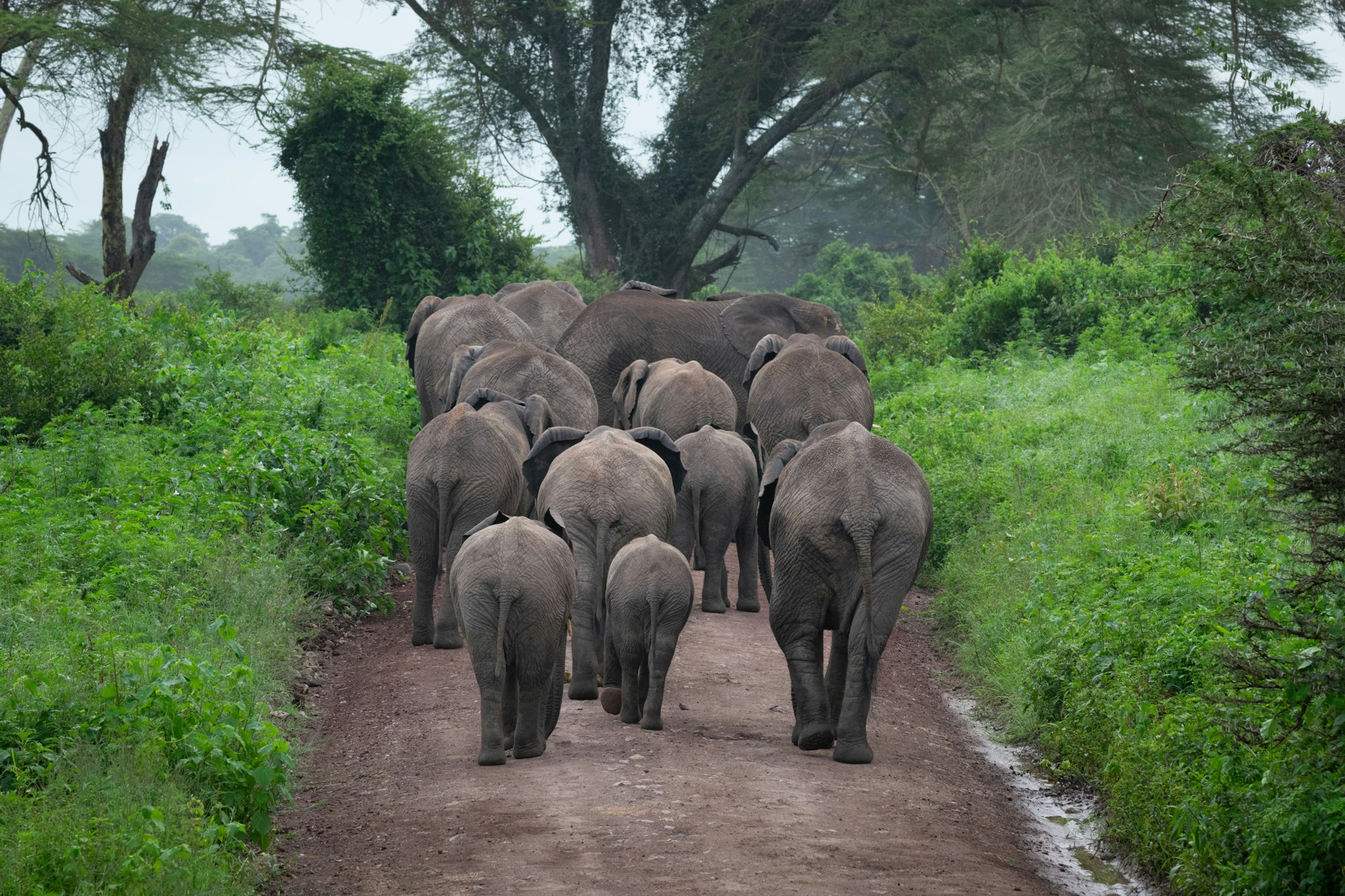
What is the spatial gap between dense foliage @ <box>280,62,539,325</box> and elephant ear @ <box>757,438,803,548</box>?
1861cm

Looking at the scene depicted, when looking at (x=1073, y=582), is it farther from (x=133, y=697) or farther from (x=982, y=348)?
(x=982, y=348)

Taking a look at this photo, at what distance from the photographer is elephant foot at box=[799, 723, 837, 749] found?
7.55 metres

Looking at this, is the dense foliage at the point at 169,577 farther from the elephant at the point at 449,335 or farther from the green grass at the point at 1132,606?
the green grass at the point at 1132,606

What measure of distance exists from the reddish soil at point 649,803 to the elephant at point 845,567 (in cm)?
32

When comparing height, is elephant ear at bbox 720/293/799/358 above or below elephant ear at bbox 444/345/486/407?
above

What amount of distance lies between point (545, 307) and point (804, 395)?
633cm

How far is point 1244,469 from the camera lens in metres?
10.6

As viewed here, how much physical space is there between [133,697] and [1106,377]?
13.1 meters

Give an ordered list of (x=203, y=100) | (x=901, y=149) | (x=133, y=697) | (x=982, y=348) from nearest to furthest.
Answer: (x=133, y=697) → (x=982, y=348) → (x=203, y=100) → (x=901, y=149)

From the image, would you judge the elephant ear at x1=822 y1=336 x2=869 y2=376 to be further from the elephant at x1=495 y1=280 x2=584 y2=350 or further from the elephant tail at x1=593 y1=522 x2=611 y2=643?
the elephant tail at x1=593 y1=522 x2=611 y2=643

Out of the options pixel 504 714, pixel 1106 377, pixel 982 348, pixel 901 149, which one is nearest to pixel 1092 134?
pixel 901 149

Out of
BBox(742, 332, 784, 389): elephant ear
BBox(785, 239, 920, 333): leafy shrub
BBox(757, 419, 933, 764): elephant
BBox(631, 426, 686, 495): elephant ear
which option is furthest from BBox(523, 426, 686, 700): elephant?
BBox(785, 239, 920, 333): leafy shrub

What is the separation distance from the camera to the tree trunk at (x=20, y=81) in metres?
22.6

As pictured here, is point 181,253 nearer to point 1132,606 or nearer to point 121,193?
point 121,193
